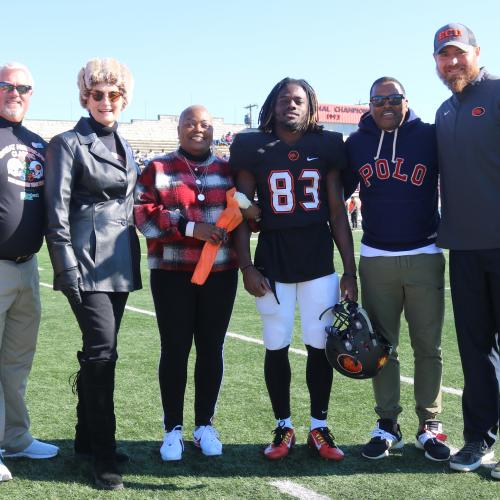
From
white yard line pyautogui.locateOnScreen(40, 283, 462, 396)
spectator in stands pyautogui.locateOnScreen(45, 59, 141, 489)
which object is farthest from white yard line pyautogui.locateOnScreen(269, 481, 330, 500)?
white yard line pyautogui.locateOnScreen(40, 283, 462, 396)

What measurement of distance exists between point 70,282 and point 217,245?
76cm

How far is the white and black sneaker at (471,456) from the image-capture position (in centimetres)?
344

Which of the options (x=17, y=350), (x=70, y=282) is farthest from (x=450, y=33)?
(x=17, y=350)

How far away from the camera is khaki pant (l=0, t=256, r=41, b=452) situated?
3.47 m

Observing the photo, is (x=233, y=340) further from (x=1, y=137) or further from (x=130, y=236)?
(x=1, y=137)

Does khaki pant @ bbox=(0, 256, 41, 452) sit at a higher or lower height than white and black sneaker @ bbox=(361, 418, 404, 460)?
higher

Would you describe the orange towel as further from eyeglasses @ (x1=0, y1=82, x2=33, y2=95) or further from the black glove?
eyeglasses @ (x1=0, y1=82, x2=33, y2=95)

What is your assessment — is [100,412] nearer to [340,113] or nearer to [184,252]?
[184,252]

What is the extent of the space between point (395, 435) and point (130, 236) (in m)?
1.78

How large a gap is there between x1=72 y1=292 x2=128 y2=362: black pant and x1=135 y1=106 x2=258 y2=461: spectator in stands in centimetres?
33

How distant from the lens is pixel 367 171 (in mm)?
3688

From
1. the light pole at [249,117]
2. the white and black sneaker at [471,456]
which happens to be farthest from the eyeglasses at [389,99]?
the light pole at [249,117]

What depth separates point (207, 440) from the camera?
12.1 ft

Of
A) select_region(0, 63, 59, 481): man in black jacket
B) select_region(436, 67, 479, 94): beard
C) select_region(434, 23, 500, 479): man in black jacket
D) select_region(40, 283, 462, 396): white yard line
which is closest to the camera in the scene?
select_region(0, 63, 59, 481): man in black jacket
